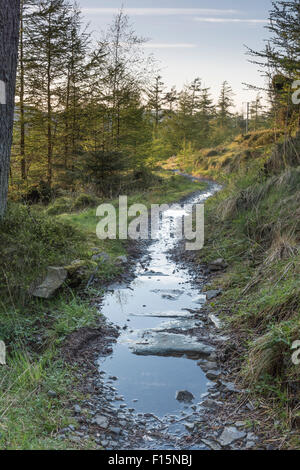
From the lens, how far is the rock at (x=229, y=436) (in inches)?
97.3

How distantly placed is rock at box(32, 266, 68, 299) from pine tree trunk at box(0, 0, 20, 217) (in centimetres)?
120

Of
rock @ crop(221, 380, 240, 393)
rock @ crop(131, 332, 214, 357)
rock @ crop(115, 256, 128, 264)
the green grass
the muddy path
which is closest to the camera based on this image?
the green grass

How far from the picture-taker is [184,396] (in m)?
3.04

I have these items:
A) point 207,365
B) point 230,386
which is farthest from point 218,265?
point 230,386

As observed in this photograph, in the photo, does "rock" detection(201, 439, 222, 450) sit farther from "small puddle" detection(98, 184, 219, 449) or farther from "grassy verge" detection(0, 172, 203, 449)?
"grassy verge" detection(0, 172, 203, 449)

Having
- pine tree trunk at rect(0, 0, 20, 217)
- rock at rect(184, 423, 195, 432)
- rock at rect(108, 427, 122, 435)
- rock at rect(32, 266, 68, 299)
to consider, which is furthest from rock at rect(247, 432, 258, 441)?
pine tree trunk at rect(0, 0, 20, 217)

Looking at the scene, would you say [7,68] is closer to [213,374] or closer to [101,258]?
[101,258]

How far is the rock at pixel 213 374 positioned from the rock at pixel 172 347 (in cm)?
29

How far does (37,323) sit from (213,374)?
2.03 metres

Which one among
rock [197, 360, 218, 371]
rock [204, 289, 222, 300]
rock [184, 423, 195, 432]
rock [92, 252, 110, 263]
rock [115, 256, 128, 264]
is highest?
rock [92, 252, 110, 263]

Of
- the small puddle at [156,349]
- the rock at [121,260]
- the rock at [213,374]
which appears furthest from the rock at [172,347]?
the rock at [121,260]

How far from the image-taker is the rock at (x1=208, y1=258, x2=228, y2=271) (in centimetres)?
602
